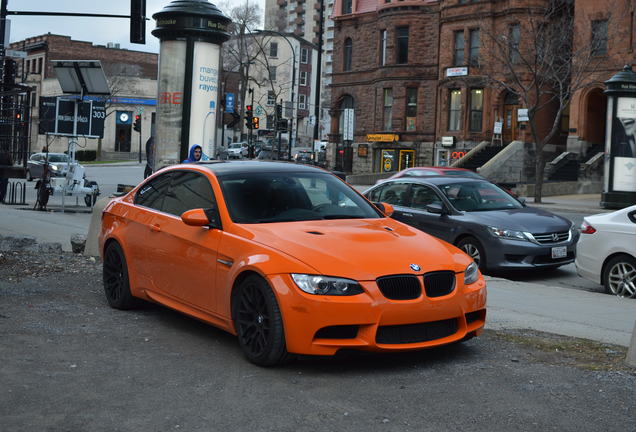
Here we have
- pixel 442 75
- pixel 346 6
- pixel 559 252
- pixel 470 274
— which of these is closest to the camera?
pixel 470 274

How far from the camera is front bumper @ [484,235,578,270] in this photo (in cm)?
1228

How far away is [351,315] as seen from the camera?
584 centimetres

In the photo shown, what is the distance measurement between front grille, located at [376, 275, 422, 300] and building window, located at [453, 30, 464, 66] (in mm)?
44727

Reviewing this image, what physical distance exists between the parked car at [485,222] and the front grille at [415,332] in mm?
6214

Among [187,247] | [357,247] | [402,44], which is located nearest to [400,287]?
[357,247]

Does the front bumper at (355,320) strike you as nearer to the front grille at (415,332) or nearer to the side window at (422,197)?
the front grille at (415,332)

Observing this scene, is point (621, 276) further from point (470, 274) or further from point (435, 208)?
point (470, 274)

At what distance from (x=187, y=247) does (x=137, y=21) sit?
56.8 ft

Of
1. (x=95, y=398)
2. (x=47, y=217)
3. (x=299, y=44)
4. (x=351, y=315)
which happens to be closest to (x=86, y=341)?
(x=95, y=398)

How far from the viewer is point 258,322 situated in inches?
245

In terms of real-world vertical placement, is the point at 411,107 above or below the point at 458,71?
below

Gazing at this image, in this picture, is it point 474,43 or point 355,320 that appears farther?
point 474,43

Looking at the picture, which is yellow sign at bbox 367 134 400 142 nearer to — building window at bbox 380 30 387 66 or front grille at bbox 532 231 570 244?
building window at bbox 380 30 387 66

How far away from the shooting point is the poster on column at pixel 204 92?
1759 centimetres
